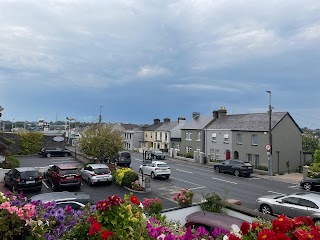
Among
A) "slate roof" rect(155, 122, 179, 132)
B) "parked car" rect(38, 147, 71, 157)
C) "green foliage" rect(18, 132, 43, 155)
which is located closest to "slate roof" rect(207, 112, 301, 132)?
"slate roof" rect(155, 122, 179, 132)

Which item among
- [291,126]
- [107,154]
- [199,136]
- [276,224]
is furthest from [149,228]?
[199,136]

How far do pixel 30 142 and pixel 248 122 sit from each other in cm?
3313

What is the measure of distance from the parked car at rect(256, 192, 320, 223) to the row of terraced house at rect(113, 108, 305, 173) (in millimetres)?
21019

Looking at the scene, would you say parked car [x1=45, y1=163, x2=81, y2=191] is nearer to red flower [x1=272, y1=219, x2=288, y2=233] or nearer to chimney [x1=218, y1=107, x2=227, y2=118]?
red flower [x1=272, y1=219, x2=288, y2=233]

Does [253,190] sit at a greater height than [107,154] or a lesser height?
lesser

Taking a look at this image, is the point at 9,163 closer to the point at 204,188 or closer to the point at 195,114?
the point at 204,188

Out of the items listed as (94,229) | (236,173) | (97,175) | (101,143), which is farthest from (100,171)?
(94,229)

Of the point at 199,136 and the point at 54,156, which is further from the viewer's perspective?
the point at 199,136

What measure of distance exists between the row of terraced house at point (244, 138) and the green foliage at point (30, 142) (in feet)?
82.0

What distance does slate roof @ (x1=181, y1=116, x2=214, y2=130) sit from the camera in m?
49.1

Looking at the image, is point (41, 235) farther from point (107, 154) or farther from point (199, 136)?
point (199, 136)

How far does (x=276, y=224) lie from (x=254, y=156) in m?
36.1

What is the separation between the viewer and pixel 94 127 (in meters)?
29.4

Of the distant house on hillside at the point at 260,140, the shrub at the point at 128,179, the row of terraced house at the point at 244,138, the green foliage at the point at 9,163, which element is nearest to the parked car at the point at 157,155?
the row of terraced house at the point at 244,138
